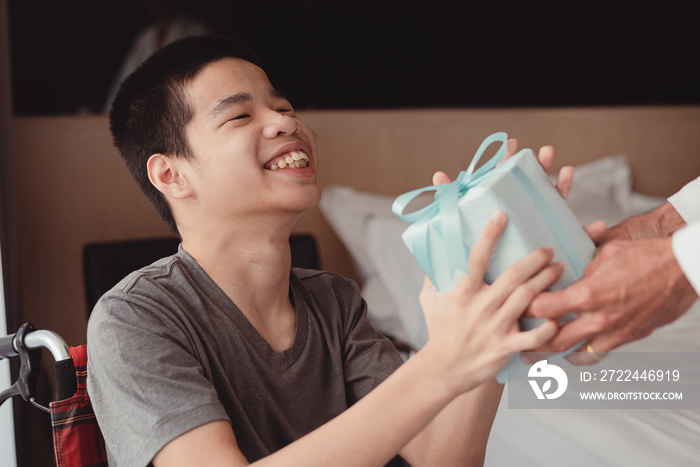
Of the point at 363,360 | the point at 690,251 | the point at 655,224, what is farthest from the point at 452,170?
the point at 690,251

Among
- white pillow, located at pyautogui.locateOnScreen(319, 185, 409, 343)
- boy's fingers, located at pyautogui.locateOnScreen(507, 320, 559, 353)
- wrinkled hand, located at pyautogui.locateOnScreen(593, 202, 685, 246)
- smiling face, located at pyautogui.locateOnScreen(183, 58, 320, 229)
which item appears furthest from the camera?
white pillow, located at pyautogui.locateOnScreen(319, 185, 409, 343)

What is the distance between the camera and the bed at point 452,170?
2141 millimetres

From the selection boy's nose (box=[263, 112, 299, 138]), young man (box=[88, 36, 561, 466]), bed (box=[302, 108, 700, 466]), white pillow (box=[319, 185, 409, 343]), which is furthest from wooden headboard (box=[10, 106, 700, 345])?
boy's nose (box=[263, 112, 299, 138])

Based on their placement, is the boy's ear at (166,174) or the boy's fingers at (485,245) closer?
the boy's fingers at (485,245)

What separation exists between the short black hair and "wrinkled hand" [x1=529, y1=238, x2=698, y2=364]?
656mm

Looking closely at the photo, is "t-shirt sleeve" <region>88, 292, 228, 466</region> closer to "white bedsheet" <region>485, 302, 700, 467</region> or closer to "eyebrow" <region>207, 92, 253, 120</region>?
"eyebrow" <region>207, 92, 253, 120</region>

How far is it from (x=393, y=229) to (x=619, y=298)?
1.30 metres

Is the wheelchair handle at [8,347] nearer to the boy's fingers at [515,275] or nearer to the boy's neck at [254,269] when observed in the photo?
the boy's neck at [254,269]

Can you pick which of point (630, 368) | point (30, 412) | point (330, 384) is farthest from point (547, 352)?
point (30, 412)

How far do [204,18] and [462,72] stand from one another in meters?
0.98

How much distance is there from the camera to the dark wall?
7.22 ft

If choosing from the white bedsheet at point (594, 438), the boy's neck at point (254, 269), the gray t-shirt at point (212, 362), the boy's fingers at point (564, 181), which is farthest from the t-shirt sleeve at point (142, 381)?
the white bedsheet at point (594, 438)

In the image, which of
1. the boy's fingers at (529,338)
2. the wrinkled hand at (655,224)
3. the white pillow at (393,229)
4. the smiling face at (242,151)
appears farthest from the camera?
the white pillow at (393,229)

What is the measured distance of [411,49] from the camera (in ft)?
8.41
